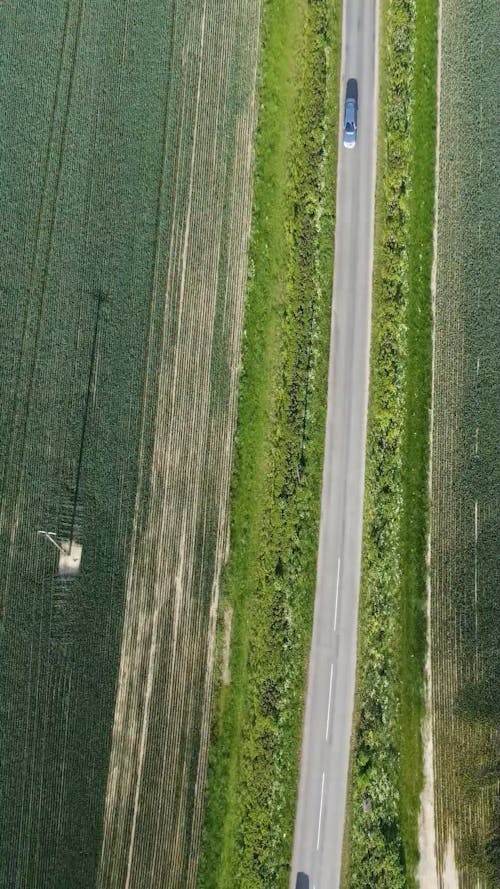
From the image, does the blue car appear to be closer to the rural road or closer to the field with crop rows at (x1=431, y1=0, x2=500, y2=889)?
the rural road

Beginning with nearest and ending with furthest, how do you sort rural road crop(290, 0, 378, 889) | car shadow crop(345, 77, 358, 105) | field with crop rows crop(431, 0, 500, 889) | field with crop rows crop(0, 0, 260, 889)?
1. field with crop rows crop(0, 0, 260, 889)
2. rural road crop(290, 0, 378, 889)
3. field with crop rows crop(431, 0, 500, 889)
4. car shadow crop(345, 77, 358, 105)

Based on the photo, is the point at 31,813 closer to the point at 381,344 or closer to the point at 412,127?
the point at 381,344

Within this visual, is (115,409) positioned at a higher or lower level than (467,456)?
higher

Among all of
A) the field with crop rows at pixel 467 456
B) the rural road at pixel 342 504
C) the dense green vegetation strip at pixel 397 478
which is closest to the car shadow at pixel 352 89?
the rural road at pixel 342 504

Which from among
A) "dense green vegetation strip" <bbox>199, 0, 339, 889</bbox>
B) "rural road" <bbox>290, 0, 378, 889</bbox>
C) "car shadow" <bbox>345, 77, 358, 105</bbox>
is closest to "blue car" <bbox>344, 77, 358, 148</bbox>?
"car shadow" <bbox>345, 77, 358, 105</bbox>

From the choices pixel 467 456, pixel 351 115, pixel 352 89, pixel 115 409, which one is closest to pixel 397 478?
pixel 467 456

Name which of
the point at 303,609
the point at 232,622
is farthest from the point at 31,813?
the point at 303,609

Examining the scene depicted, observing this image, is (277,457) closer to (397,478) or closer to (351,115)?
(397,478)
